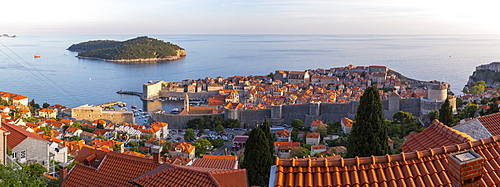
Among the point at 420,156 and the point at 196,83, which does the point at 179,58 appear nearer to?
the point at 196,83

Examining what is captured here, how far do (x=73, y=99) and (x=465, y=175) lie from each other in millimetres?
30019

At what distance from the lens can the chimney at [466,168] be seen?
5.43ft

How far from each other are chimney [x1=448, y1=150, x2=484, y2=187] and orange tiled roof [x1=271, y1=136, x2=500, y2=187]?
0.04 m

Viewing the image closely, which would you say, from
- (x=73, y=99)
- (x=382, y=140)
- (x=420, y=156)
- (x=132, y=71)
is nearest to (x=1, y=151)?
(x=382, y=140)

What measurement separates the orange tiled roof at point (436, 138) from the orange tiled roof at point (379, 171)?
23.2 inches

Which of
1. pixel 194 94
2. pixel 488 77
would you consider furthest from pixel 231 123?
pixel 488 77

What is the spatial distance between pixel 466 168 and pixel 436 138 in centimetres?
109

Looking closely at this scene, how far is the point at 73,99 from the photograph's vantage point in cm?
2895

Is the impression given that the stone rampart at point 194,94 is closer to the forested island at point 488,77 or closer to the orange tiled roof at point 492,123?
the forested island at point 488,77

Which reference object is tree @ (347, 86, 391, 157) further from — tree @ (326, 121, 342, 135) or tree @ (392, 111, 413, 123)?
tree @ (392, 111, 413, 123)

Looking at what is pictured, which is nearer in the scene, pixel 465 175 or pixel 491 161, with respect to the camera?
pixel 465 175

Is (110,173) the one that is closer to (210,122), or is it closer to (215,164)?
(215,164)

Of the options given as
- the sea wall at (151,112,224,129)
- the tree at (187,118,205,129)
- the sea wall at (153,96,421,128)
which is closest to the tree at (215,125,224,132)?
the tree at (187,118,205,129)

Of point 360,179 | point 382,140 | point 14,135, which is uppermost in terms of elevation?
point 360,179
